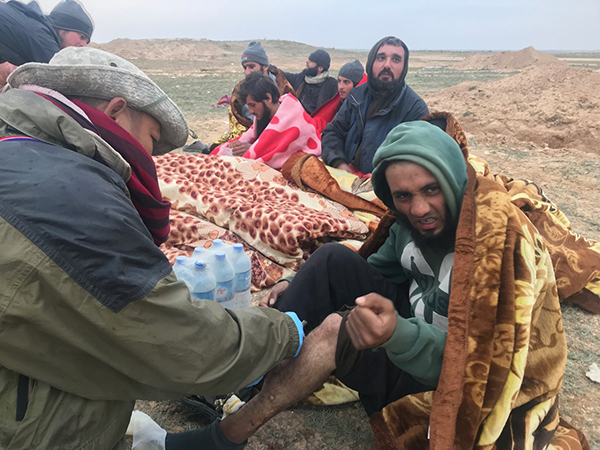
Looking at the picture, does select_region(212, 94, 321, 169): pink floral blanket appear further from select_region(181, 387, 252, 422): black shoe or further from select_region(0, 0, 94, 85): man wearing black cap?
select_region(181, 387, 252, 422): black shoe

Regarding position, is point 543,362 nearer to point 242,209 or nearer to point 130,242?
point 130,242

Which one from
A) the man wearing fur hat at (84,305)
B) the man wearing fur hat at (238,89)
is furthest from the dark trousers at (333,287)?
the man wearing fur hat at (238,89)

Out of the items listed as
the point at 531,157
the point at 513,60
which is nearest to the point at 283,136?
the point at 531,157

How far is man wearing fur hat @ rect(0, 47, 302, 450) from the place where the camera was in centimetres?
118

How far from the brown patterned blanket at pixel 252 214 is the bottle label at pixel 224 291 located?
106 centimetres

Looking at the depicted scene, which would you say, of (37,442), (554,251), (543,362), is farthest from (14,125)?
(554,251)

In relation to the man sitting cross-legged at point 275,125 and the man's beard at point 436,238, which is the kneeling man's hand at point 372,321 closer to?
the man's beard at point 436,238

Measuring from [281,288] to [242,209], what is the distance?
1.75 metres

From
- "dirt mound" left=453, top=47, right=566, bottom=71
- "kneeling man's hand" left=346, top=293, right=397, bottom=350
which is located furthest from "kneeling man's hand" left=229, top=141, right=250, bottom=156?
"dirt mound" left=453, top=47, right=566, bottom=71

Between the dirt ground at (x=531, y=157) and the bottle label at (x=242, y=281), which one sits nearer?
the dirt ground at (x=531, y=157)

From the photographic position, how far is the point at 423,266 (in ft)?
6.93

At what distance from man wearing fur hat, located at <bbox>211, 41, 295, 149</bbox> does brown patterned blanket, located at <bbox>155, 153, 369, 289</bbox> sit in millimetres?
2179

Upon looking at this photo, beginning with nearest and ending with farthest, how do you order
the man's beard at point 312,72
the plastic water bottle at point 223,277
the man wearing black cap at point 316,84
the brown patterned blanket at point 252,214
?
the plastic water bottle at point 223,277
the brown patterned blanket at point 252,214
the man wearing black cap at point 316,84
the man's beard at point 312,72

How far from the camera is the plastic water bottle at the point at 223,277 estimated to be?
2555 mm
